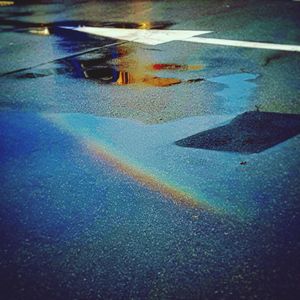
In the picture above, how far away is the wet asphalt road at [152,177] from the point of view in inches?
103

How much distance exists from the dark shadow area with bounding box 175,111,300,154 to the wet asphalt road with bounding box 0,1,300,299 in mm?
22

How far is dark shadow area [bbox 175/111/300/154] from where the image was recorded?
4.10 m

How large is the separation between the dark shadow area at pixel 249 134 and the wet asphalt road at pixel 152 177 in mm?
22

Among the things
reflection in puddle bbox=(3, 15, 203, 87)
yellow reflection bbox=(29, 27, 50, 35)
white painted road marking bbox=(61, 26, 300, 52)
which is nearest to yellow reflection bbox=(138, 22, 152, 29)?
white painted road marking bbox=(61, 26, 300, 52)

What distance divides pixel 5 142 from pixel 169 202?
96.1 inches

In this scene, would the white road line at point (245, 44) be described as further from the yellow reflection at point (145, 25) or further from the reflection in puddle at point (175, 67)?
the yellow reflection at point (145, 25)

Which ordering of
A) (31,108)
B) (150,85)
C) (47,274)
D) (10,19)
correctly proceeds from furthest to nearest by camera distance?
(10,19) → (150,85) → (31,108) → (47,274)

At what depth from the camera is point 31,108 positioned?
5.59 m

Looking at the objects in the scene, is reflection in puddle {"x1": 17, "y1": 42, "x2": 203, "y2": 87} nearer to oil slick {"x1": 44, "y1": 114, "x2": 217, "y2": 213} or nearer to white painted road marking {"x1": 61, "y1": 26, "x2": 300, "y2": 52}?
white painted road marking {"x1": 61, "y1": 26, "x2": 300, "y2": 52}

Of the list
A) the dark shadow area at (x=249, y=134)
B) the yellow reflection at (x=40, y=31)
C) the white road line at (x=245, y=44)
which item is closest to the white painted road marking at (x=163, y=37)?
the white road line at (x=245, y=44)

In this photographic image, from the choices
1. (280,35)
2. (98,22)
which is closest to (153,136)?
(280,35)

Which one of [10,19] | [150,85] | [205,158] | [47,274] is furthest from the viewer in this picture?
[10,19]

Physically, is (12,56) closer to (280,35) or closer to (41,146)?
(41,146)

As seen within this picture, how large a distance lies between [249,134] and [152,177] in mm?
1371
